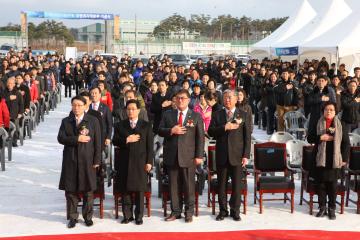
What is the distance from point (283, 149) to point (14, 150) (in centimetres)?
664

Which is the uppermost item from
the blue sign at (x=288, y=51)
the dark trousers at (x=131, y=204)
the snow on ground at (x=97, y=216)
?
the blue sign at (x=288, y=51)

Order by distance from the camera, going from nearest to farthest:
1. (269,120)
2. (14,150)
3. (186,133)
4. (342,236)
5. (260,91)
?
(342,236) < (186,133) < (14,150) < (269,120) < (260,91)

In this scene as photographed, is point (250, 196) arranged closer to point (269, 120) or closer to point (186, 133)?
point (186, 133)

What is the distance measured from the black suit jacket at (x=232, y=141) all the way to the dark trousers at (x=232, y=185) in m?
0.09

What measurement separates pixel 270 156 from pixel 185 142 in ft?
4.53

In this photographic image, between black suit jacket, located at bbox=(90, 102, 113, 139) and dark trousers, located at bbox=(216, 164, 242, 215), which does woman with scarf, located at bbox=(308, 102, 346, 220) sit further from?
black suit jacket, located at bbox=(90, 102, 113, 139)

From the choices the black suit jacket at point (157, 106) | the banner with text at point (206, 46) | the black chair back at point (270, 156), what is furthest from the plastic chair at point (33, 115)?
the banner with text at point (206, 46)

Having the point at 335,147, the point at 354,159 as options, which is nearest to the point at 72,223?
the point at 335,147

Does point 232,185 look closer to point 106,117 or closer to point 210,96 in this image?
point 106,117

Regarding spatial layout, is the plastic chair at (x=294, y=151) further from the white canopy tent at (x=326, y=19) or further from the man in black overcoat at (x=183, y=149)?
the white canopy tent at (x=326, y=19)

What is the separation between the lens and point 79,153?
21.8 ft

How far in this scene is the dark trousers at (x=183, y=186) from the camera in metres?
6.96

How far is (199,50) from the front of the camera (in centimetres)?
5481

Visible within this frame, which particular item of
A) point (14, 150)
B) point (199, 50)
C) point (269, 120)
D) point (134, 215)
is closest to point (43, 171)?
point (14, 150)
